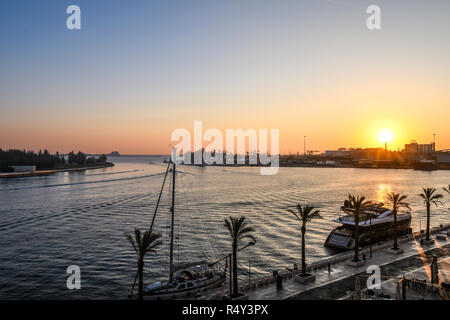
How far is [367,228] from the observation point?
2024 inches

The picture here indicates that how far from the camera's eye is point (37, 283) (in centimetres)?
3631

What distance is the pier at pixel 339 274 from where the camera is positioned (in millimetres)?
27052

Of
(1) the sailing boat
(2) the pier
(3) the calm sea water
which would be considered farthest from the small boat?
(3) the calm sea water

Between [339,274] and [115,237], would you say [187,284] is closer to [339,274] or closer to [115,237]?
[339,274]

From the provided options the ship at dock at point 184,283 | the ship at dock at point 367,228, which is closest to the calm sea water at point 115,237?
the ship at dock at point 367,228

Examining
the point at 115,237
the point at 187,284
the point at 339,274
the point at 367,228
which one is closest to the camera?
the point at 187,284

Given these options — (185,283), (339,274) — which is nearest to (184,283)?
(185,283)

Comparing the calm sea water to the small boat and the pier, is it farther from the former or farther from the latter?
the pier

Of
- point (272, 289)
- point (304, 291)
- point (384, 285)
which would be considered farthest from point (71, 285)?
point (384, 285)

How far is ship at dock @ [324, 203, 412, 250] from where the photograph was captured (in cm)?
4916

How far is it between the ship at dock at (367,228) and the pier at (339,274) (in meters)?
6.71

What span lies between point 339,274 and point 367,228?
22.7 metres
